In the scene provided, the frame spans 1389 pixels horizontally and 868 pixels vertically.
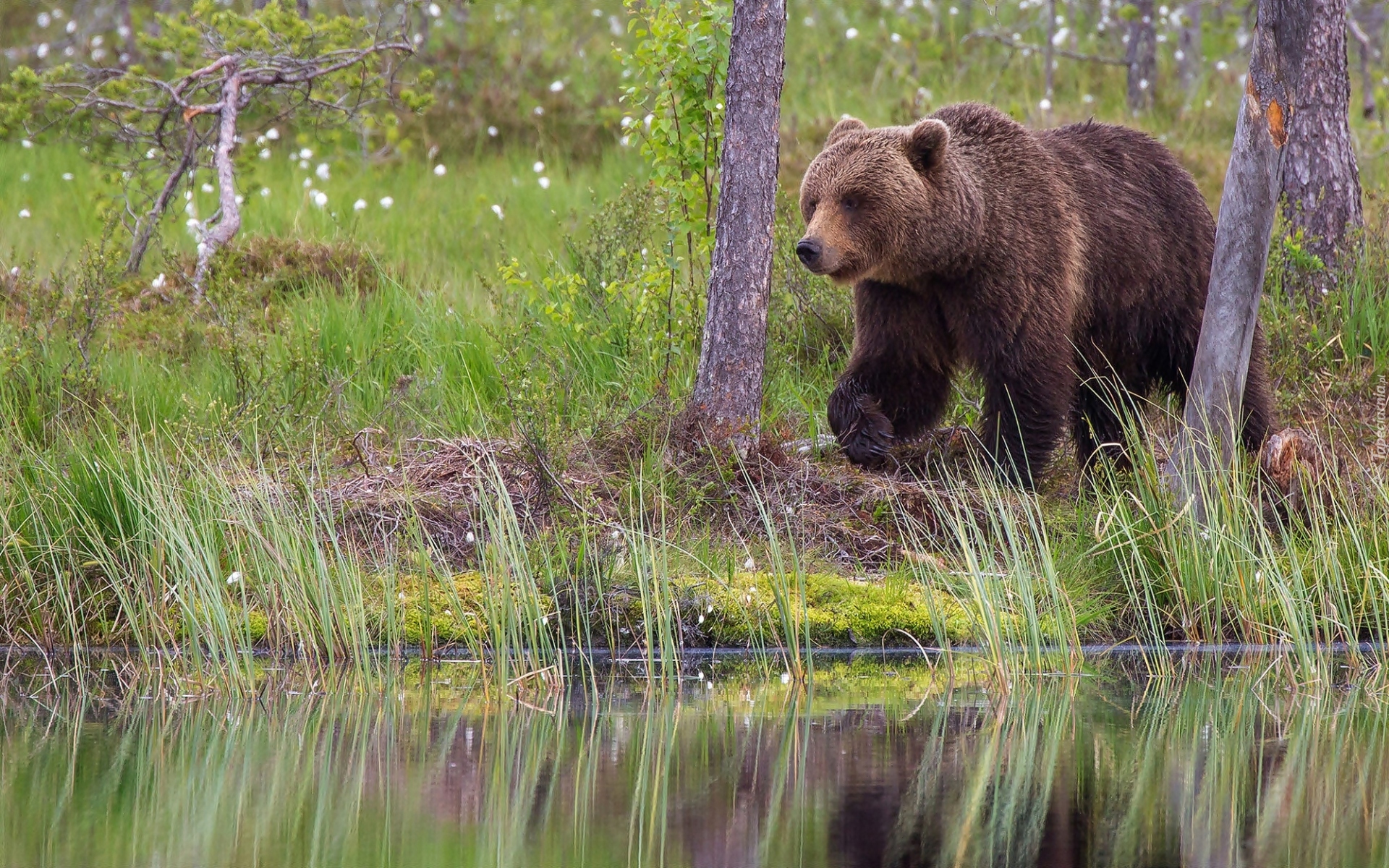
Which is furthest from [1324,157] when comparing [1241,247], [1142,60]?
[1142,60]

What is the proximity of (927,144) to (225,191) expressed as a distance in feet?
15.0

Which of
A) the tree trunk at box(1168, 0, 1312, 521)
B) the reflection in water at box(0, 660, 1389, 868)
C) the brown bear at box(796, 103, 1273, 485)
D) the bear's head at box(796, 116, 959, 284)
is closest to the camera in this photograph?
the reflection in water at box(0, 660, 1389, 868)

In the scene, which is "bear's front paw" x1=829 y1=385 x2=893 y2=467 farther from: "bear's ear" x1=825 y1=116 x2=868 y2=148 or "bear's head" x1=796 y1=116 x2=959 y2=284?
"bear's ear" x1=825 y1=116 x2=868 y2=148

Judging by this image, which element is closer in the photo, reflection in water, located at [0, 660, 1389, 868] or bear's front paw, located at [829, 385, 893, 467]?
reflection in water, located at [0, 660, 1389, 868]

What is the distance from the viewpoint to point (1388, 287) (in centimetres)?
923

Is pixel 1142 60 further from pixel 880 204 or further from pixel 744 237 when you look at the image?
pixel 744 237

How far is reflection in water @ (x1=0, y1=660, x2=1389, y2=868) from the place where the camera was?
4.30m

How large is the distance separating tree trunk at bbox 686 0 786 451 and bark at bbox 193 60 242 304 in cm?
354

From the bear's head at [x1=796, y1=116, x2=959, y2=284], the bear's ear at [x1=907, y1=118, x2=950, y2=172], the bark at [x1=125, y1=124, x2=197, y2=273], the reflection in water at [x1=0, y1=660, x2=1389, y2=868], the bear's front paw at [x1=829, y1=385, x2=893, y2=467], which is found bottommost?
the reflection in water at [x1=0, y1=660, x2=1389, y2=868]

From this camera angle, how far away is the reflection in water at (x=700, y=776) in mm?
4305

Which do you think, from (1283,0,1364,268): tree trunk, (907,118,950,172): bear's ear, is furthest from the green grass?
(907,118,950,172): bear's ear

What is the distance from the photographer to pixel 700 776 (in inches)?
193

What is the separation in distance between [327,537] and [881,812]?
321 cm

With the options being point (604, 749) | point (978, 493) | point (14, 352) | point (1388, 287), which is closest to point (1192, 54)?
point (1388, 287)
